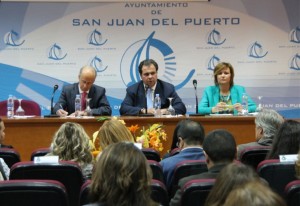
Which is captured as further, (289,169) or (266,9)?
(266,9)

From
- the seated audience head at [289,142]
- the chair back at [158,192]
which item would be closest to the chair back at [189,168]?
the seated audience head at [289,142]

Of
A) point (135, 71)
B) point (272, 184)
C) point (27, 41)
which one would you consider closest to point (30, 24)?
point (27, 41)

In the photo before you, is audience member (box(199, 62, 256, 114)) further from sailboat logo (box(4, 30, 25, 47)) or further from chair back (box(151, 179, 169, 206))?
chair back (box(151, 179, 169, 206))

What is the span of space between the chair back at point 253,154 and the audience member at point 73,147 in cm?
110

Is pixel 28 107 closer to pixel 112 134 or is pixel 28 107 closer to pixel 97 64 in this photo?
pixel 97 64

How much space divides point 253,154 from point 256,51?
5125 mm

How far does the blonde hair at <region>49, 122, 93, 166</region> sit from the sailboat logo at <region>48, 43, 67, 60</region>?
16.3 feet

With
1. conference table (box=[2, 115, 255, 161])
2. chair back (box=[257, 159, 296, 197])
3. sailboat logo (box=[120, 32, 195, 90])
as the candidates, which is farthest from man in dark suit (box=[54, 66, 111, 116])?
chair back (box=[257, 159, 296, 197])

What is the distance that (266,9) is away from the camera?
893cm

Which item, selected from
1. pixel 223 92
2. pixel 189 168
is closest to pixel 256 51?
pixel 223 92

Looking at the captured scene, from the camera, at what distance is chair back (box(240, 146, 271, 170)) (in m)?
4.03

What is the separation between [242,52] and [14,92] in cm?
369

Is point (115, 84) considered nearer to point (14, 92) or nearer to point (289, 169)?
point (14, 92)

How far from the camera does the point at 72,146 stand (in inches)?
157
